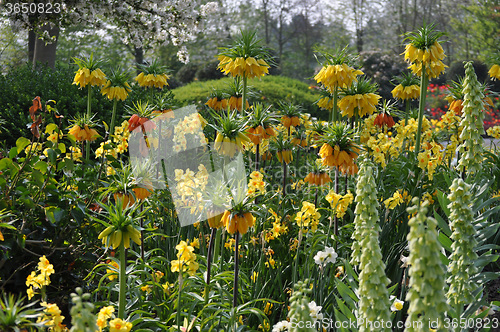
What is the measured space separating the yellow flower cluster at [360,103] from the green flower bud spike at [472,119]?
1410mm

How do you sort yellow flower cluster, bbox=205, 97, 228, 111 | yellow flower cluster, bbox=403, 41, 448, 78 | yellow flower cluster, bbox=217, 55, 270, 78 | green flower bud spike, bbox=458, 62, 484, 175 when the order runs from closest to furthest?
green flower bud spike, bbox=458, 62, 484, 175 < yellow flower cluster, bbox=217, 55, 270, 78 < yellow flower cluster, bbox=403, 41, 448, 78 < yellow flower cluster, bbox=205, 97, 228, 111

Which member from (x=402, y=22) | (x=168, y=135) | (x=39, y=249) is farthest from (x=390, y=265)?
(x=402, y=22)

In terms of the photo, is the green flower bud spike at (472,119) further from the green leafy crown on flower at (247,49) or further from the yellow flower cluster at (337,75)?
the green leafy crown on flower at (247,49)

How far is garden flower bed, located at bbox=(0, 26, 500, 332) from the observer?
1.41m

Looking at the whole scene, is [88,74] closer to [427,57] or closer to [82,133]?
[82,133]

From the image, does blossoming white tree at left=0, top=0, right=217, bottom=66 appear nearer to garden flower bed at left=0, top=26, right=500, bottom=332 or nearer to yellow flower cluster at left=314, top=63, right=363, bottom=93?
garden flower bed at left=0, top=26, right=500, bottom=332

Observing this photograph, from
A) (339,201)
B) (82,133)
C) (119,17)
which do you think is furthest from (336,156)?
(119,17)

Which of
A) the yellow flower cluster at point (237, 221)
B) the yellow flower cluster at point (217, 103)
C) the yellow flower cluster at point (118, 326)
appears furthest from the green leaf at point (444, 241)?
the yellow flower cluster at point (217, 103)

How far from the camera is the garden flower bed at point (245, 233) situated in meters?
1.41

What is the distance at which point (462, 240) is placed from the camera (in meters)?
1.44

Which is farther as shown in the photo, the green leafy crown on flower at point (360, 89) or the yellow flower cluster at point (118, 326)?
the green leafy crown on flower at point (360, 89)

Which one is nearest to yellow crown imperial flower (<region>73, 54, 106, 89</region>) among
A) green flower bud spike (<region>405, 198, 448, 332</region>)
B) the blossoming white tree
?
green flower bud spike (<region>405, 198, 448, 332</region>)

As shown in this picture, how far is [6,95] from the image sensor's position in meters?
6.29

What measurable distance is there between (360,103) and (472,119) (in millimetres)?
1536
